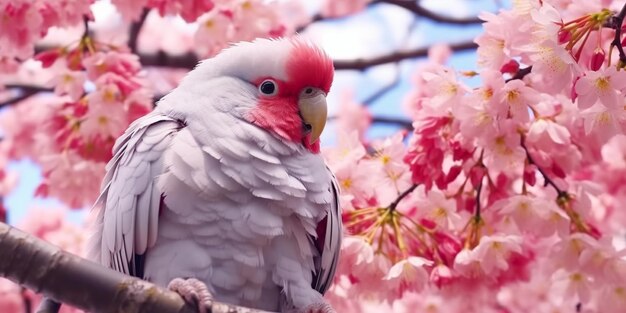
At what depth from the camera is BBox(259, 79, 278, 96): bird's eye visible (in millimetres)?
1876

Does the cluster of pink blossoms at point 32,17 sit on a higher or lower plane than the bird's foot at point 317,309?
higher

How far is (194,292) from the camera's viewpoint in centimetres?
152

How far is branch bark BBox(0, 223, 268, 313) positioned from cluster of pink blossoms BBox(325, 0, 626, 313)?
84 centimetres

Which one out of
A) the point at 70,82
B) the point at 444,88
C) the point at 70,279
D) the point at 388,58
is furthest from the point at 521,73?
the point at 388,58

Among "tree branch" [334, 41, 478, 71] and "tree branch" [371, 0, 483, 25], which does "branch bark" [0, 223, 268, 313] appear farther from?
"tree branch" [371, 0, 483, 25]

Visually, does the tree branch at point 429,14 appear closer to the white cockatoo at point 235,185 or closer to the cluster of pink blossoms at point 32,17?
the cluster of pink blossoms at point 32,17

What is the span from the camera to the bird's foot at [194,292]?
4.91ft

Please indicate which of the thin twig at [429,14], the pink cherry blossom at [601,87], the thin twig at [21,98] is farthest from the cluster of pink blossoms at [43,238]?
the pink cherry blossom at [601,87]

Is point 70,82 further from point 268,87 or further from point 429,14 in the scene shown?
point 429,14

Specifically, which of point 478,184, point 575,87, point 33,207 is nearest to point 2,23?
point 478,184

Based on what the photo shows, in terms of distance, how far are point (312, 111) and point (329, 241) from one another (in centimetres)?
31

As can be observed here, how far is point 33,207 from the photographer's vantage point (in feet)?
14.6

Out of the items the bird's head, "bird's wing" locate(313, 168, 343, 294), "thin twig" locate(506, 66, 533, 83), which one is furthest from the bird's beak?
"thin twig" locate(506, 66, 533, 83)

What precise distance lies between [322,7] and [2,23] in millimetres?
2217
